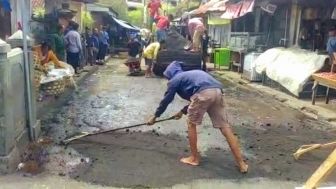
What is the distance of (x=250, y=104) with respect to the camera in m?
10.8

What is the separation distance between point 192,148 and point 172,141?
1.29 m

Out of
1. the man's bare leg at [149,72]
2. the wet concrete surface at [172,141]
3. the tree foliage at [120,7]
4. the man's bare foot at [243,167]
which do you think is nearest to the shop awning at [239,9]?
the man's bare leg at [149,72]

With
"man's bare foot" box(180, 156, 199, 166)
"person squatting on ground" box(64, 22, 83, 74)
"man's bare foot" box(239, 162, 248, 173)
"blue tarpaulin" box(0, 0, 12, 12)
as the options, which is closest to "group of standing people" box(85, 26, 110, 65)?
"person squatting on ground" box(64, 22, 83, 74)

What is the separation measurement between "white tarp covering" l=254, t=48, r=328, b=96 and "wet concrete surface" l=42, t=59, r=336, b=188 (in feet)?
2.80

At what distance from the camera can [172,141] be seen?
7105 millimetres

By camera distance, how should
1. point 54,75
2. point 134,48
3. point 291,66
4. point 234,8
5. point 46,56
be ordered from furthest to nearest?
point 134,48 < point 234,8 < point 291,66 < point 46,56 < point 54,75

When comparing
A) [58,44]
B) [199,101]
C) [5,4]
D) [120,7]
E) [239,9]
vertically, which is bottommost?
[199,101]

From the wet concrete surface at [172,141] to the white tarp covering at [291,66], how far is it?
85 cm

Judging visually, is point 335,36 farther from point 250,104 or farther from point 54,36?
point 54,36

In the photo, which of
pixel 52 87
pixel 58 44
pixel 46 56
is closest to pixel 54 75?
pixel 52 87

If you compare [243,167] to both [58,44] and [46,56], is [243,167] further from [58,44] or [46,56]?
[58,44]

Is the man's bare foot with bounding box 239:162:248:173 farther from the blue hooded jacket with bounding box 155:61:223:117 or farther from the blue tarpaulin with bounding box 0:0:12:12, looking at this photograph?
the blue tarpaulin with bounding box 0:0:12:12

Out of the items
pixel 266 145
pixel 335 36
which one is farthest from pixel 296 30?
pixel 266 145

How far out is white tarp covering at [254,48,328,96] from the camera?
11430 millimetres
